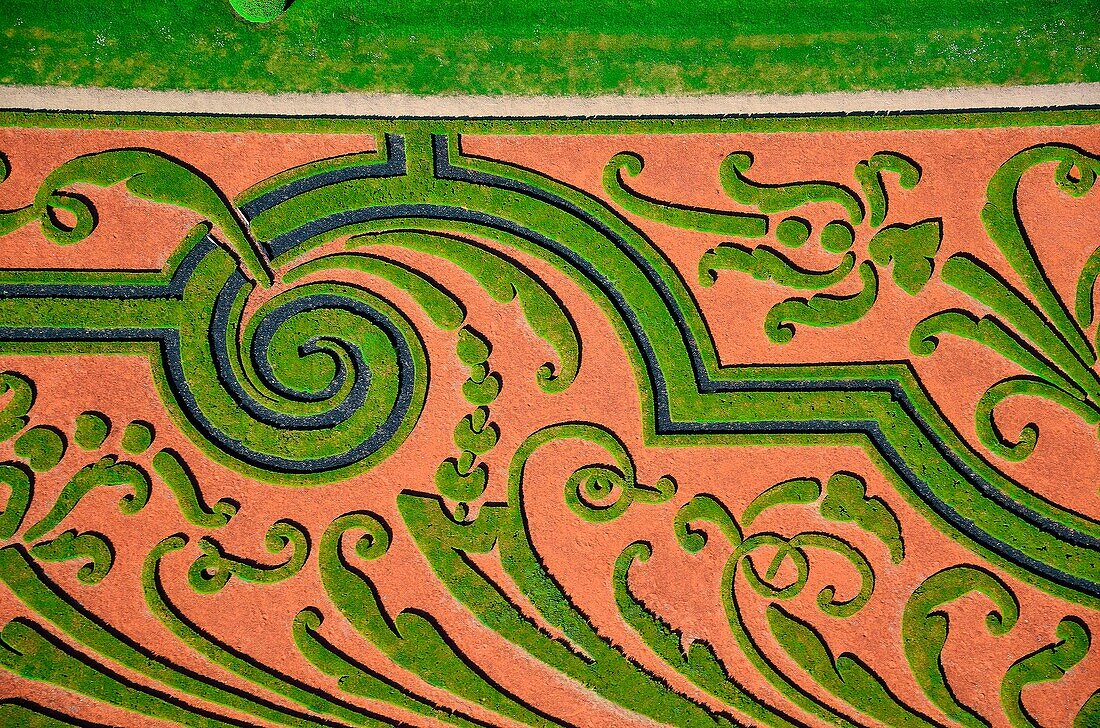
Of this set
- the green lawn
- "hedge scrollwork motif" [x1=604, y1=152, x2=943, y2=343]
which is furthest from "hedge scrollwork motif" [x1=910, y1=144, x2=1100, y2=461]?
the green lawn

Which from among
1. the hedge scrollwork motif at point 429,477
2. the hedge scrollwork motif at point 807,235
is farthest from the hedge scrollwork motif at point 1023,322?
the hedge scrollwork motif at point 807,235

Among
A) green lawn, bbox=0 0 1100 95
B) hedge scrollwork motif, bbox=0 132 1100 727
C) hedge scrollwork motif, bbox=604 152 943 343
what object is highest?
green lawn, bbox=0 0 1100 95

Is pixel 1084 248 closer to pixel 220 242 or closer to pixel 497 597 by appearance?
pixel 497 597

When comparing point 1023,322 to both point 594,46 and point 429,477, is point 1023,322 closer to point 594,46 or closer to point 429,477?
point 594,46

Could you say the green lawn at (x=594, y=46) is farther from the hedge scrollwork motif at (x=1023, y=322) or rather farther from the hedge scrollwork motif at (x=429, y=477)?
the hedge scrollwork motif at (x=1023, y=322)

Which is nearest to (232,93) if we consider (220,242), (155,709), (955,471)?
(220,242)

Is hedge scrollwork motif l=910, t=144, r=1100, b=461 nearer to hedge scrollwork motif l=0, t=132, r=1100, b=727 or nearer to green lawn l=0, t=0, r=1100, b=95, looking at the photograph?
hedge scrollwork motif l=0, t=132, r=1100, b=727
